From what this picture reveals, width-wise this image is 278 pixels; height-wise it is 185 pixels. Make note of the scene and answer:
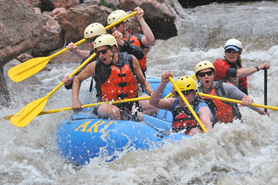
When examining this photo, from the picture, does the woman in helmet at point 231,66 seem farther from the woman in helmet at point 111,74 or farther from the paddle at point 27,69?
the paddle at point 27,69

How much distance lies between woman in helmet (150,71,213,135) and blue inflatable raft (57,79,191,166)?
125mm

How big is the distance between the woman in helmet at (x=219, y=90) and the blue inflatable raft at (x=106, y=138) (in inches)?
24.7

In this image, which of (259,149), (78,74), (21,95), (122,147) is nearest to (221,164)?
(259,149)

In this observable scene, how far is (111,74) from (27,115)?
115 cm

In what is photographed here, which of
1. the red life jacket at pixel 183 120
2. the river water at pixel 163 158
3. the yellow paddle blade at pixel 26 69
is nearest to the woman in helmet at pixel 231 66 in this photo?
the river water at pixel 163 158

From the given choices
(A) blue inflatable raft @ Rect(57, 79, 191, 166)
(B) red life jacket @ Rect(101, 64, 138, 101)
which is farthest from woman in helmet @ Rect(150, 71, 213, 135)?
(B) red life jacket @ Rect(101, 64, 138, 101)

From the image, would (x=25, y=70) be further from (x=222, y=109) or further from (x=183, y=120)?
(x=222, y=109)

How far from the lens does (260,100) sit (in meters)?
7.07

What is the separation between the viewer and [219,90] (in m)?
4.59

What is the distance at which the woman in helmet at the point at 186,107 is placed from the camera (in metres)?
4.26

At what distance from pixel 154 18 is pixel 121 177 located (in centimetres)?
787

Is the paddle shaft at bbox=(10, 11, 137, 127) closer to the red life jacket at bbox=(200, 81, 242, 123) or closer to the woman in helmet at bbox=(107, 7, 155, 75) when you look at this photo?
the woman in helmet at bbox=(107, 7, 155, 75)

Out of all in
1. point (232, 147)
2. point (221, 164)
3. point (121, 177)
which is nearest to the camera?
point (121, 177)

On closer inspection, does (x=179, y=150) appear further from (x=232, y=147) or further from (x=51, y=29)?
(x=51, y=29)
